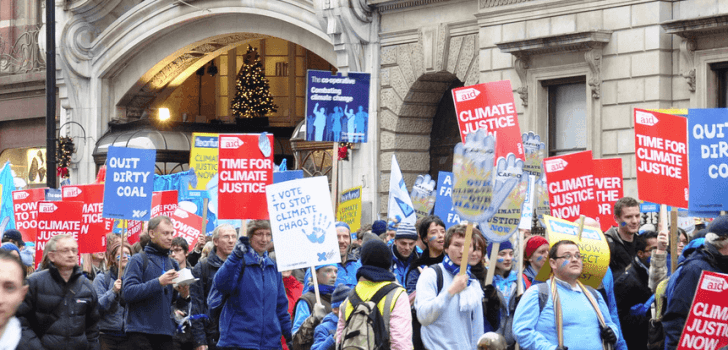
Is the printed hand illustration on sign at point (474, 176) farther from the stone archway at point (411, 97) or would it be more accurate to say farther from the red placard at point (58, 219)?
the stone archway at point (411, 97)

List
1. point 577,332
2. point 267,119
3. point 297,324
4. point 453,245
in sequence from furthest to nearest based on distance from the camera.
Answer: point 267,119 → point 297,324 → point 453,245 → point 577,332

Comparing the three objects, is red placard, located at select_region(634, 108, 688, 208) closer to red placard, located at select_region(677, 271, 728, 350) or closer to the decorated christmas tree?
red placard, located at select_region(677, 271, 728, 350)

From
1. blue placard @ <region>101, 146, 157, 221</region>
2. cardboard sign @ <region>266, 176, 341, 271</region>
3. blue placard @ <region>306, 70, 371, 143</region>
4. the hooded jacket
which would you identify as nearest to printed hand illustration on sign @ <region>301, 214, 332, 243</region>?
cardboard sign @ <region>266, 176, 341, 271</region>

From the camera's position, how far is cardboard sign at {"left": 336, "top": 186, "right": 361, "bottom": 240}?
49.2 feet

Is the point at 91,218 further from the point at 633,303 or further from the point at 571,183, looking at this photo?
the point at 633,303

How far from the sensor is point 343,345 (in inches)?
293

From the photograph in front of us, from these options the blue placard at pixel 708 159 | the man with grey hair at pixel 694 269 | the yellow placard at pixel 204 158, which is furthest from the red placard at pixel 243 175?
the man with grey hair at pixel 694 269

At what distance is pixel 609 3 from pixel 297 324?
404 inches

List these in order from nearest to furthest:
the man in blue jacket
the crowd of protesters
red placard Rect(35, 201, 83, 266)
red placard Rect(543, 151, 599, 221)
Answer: the crowd of protesters
the man in blue jacket
red placard Rect(543, 151, 599, 221)
red placard Rect(35, 201, 83, 266)

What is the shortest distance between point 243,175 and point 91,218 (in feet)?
8.42

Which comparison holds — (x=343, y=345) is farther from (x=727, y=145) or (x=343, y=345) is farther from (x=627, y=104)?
(x=627, y=104)

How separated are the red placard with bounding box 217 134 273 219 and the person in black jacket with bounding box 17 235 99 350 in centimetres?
245

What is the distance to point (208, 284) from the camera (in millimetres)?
10828

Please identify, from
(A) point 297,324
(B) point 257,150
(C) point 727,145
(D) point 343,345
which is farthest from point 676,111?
(D) point 343,345
